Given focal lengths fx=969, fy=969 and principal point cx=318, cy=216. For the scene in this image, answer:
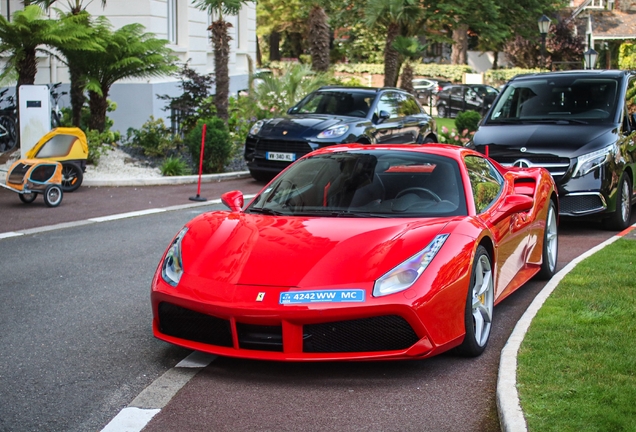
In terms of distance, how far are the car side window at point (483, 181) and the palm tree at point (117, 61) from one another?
10.9 meters

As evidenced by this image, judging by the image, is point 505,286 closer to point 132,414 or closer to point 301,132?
point 132,414

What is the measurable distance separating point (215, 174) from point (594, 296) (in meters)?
11.3

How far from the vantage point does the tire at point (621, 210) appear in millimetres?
11258

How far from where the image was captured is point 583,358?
18.2ft

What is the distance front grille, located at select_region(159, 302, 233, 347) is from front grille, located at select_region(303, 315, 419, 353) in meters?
0.49

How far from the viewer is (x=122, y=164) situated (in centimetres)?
1828

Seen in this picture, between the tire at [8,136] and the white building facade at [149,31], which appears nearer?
the tire at [8,136]

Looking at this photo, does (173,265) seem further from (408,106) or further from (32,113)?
(408,106)

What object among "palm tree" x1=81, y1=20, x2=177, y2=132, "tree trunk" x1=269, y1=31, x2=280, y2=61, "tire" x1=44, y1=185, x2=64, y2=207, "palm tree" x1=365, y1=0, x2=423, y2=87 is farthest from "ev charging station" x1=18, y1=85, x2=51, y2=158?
"tree trunk" x1=269, y1=31, x2=280, y2=61

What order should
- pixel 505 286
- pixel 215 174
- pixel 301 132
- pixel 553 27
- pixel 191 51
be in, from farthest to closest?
1. pixel 553 27
2. pixel 191 51
3. pixel 215 174
4. pixel 301 132
5. pixel 505 286

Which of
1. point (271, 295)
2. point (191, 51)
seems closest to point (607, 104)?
point (271, 295)

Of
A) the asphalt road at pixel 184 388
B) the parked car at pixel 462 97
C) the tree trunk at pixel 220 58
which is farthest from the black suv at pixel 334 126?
the parked car at pixel 462 97

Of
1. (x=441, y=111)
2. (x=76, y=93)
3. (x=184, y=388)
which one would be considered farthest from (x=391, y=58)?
(x=184, y=388)

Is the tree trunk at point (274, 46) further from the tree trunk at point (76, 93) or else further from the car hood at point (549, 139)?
the car hood at point (549, 139)
